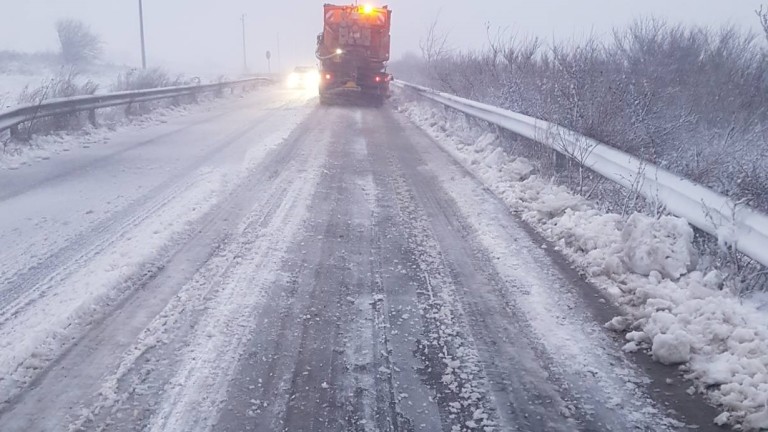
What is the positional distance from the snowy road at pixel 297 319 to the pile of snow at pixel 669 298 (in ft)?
0.56

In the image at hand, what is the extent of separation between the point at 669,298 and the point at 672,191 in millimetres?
1375

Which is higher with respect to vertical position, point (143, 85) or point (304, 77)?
point (304, 77)

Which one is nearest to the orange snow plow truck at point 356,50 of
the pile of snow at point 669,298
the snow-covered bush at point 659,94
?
the snow-covered bush at point 659,94

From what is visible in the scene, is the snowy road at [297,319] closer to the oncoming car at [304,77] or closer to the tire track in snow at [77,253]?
the tire track in snow at [77,253]

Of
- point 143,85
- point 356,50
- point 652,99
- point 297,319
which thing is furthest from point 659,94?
point 143,85

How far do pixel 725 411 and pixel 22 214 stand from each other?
6309 mm

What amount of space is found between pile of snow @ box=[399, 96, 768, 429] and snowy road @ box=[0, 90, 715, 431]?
0.17 metres

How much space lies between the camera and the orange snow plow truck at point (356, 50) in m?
20.9

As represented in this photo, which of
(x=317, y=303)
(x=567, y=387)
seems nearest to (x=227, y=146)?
(x=317, y=303)

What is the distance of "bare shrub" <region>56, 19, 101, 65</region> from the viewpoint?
5259 centimetres

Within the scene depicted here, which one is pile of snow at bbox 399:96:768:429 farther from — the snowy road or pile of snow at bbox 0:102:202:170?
pile of snow at bbox 0:102:202:170

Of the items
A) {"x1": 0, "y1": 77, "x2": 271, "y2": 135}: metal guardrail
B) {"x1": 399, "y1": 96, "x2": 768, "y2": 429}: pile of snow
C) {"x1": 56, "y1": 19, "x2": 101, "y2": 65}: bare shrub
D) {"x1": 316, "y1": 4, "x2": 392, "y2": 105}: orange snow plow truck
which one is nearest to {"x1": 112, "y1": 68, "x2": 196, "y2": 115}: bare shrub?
{"x1": 0, "y1": 77, "x2": 271, "y2": 135}: metal guardrail

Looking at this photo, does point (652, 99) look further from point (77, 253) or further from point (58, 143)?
point (58, 143)

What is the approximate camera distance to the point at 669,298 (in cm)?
381
